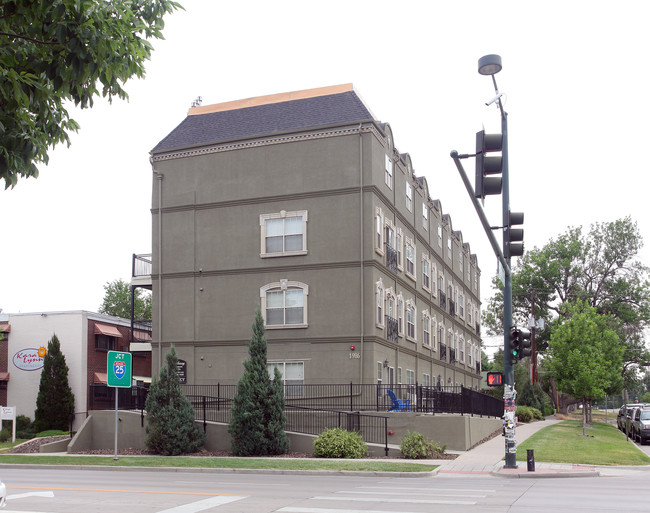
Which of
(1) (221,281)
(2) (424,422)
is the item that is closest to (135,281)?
(1) (221,281)

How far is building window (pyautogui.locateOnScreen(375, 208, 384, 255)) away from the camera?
3188cm

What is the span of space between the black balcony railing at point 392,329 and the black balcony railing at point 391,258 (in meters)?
2.34

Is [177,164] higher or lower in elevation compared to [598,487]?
higher

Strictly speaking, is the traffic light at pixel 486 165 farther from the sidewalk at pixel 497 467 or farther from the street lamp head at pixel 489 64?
the sidewalk at pixel 497 467

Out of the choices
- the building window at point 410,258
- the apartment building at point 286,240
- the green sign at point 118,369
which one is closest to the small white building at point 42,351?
the apartment building at point 286,240

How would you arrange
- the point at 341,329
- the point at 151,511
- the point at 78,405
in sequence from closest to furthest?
the point at 151,511
the point at 341,329
the point at 78,405

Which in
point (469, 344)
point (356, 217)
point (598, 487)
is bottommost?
point (598, 487)

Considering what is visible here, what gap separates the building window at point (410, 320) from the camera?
3712 centimetres

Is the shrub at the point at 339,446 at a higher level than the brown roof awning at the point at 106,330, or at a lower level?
lower

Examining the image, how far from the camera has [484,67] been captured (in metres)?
15.6

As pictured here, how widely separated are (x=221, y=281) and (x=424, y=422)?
11.6 metres

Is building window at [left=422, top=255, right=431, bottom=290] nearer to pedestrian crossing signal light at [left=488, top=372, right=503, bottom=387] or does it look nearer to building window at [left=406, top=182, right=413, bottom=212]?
building window at [left=406, top=182, right=413, bottom=212]

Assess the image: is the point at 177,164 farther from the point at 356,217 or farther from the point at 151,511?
the point at 151,511

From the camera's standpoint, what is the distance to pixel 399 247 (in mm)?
36156
